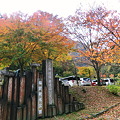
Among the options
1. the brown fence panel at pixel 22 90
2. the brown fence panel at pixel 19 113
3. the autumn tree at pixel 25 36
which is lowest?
the brown fence panel at pixel 19 113

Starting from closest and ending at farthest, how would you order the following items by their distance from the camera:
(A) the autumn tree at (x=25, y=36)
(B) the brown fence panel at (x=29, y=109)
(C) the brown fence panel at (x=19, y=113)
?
1. (C) the brown fence panel at (x=19, y=113)
2. (B) the brown fence panel at (x=29, y=109)
3. (A) the autumn tree at (x=25, y=36)

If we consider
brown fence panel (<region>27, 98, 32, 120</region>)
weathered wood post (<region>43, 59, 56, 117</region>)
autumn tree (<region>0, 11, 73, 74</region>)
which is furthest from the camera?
autumn tree (<region>0, 11, 73, 74</region>)

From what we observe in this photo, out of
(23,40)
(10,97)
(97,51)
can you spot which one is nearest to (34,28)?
(23,40)

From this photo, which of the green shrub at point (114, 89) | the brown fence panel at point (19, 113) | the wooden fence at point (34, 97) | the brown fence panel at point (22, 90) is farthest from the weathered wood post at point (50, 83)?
the green shrub at point (114, 89)

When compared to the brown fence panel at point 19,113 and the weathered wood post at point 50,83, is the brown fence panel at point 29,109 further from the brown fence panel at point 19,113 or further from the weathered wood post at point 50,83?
the weathered wood post at point 50,83

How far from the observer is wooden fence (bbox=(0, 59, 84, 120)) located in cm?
472

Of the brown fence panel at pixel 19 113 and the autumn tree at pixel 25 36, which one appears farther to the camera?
the autumn tree at pixel 25 36

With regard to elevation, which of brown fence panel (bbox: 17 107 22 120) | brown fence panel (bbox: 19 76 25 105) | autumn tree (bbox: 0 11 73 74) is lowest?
brown fence panel (bbox: 17 107 22 120)

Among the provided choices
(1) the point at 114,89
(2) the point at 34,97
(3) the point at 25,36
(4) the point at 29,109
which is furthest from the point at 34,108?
(1) the point at 114,89

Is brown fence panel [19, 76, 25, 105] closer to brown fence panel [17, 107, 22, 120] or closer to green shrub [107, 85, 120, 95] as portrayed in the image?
brown fence panel [17, 107, 22, 120]

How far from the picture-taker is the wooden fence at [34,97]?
4.72 m

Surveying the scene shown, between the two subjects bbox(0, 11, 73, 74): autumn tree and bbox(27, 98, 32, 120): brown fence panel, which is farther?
bbox(0, 11, 73, 74): autumn tree

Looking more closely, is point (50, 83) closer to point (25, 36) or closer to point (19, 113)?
point (19, 113)

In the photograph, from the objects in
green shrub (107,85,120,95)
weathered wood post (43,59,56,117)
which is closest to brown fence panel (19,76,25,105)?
weathered wood post (43,59,56,117)
